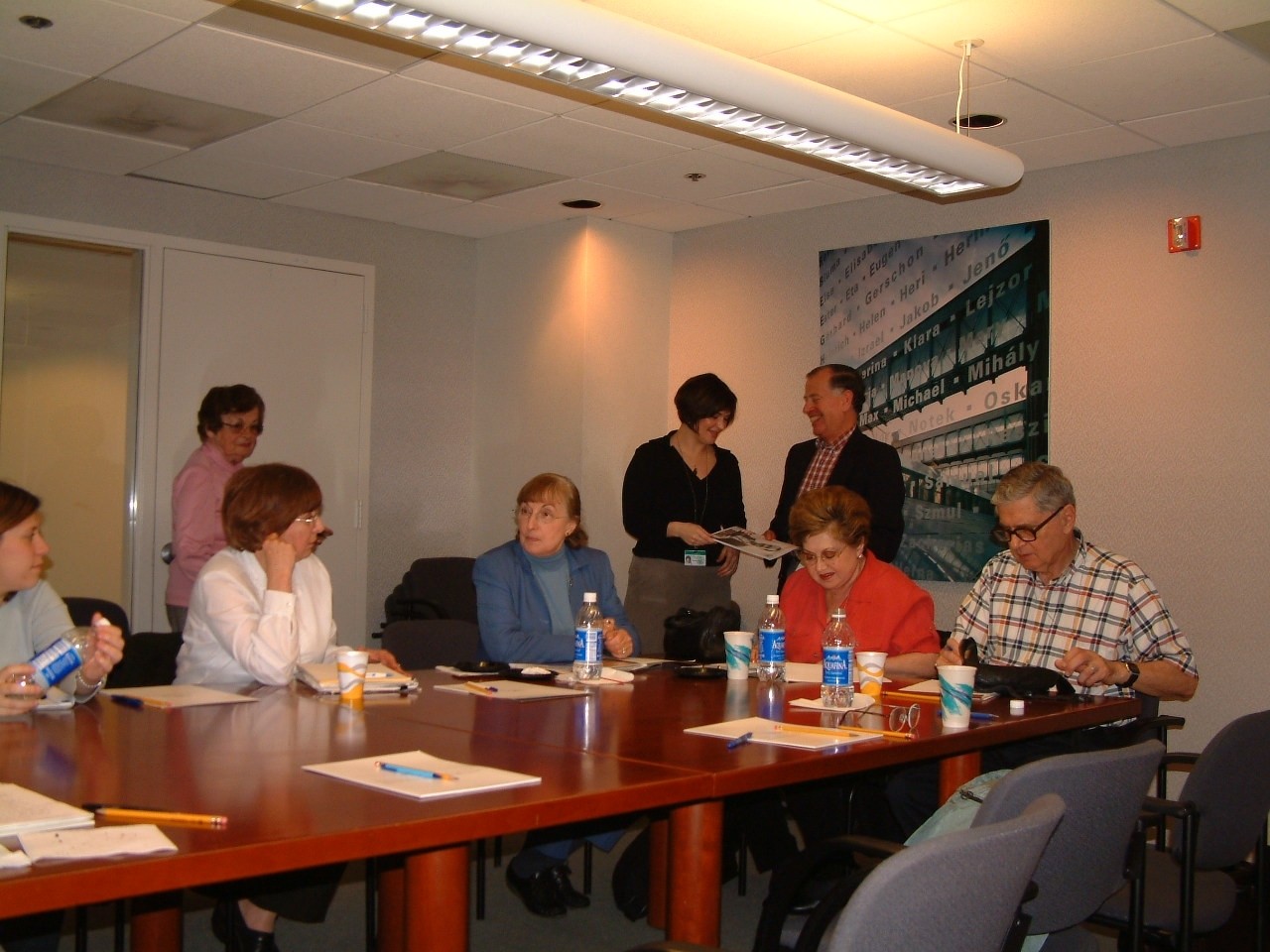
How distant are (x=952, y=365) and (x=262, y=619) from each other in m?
3.46

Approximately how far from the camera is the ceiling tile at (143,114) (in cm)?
459

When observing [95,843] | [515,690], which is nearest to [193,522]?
[515,690]

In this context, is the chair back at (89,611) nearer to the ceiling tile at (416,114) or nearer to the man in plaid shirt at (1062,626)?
the ceiling tile at (416,114)

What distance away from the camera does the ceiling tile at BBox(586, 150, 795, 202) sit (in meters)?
5.32

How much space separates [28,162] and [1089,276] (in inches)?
178

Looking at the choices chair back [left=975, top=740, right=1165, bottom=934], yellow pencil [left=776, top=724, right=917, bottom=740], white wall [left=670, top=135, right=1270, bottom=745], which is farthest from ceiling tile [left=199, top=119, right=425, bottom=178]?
chair back [left=975, top=740, right=1165, bottom=934]

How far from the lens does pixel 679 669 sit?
362 cm

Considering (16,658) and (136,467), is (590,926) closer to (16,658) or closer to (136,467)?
(16,658)

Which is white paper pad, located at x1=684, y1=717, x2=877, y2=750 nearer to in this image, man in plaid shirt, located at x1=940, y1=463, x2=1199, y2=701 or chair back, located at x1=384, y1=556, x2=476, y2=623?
man in plaid shirt, located at x1=940, y1=463, x2=1199, y2=701

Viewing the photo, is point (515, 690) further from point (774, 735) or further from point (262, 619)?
point (774, 735)

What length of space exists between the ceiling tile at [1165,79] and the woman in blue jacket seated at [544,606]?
6.96 feet

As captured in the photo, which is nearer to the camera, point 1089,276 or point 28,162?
point 1089,276

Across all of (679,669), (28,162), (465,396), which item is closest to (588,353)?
(465,396)

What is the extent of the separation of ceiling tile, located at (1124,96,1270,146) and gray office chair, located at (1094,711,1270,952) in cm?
262
